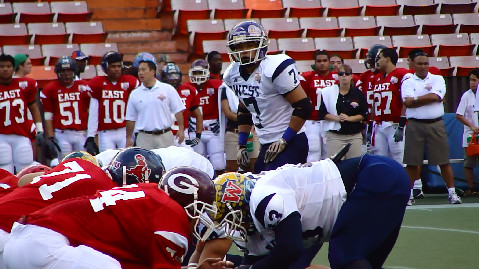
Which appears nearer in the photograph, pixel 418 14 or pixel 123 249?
pixel 123 249

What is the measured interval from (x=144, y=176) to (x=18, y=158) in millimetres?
5483

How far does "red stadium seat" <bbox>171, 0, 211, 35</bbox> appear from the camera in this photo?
13.9m

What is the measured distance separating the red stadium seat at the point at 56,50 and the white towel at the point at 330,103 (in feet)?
17.7

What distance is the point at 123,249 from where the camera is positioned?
3035 mm

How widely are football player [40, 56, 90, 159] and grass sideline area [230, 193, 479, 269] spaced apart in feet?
13.2

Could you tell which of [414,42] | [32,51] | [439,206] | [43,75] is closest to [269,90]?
[439,206]

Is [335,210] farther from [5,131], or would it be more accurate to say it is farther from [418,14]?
[418,14]

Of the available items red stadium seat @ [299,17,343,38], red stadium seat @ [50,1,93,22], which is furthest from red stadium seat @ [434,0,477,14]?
red stadium seat @ [50,1,93,22]

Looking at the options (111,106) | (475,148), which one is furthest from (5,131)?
(475,148)

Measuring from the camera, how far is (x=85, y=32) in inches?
530

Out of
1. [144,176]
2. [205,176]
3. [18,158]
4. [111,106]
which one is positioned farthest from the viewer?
[111,106]

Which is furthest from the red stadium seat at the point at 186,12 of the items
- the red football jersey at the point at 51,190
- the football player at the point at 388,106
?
the red football jersey at the point at 51,190

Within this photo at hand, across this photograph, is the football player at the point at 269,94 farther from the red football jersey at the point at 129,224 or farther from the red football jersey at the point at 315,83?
the red football jersey at the point at 315,83

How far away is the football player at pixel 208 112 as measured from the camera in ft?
33.2
